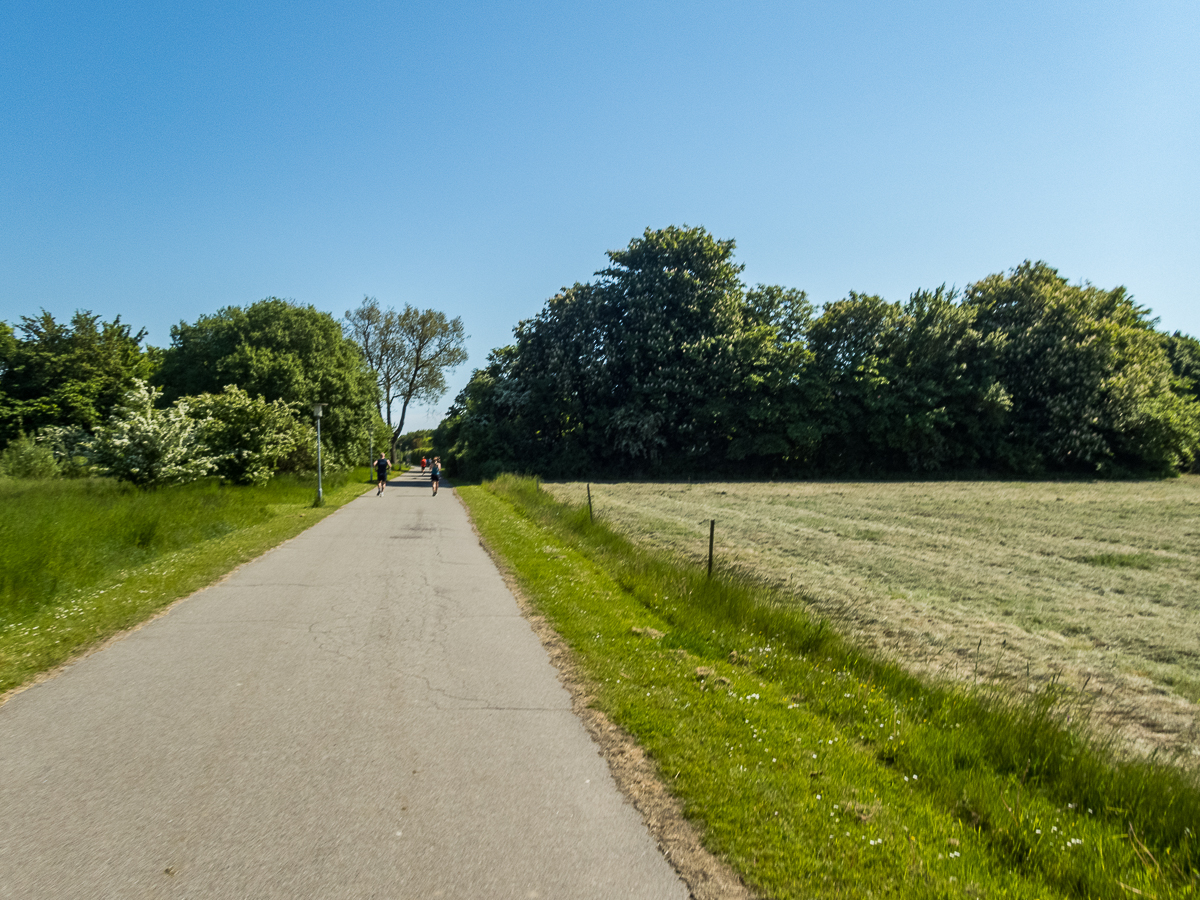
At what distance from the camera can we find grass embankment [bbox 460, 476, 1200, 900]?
3.33 m

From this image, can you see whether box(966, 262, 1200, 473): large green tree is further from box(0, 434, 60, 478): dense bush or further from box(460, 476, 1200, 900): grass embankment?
box(0, 434, 60, 478): dense bush

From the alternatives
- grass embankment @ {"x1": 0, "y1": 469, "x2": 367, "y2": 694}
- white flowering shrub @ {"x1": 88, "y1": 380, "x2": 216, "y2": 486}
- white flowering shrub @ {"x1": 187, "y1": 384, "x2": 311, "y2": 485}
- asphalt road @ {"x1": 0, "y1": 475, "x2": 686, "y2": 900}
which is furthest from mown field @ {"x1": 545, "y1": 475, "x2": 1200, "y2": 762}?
white flowering shrub @ {"x1": 88, "y1": 380, "x2": 216, "y2": 486}

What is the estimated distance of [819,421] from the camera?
48.9 metres

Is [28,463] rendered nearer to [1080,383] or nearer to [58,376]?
[58,376]

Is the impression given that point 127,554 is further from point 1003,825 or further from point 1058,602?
point 1058,602

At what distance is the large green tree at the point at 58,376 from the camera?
34.8 m

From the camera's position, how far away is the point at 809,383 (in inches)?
1903

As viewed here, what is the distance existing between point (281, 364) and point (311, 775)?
41803 millimetres

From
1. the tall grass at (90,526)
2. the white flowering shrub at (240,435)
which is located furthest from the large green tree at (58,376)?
the tall grass at (90,526)

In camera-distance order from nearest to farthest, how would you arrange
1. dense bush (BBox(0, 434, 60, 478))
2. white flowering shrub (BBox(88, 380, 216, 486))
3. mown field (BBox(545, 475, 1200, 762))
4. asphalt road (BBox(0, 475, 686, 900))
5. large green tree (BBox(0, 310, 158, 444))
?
asphalt road (BBox(0, 475, 686, 900)), mown field (BBox(545, 475, 1200, 762)), white flowering shrub (BBox(88, 380, 216, 486)), dense bush (BBox(0, 434, 60, 478)), large green tree (BBox(0, 310, 158, 444))

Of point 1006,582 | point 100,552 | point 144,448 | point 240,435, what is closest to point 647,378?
point 240,435

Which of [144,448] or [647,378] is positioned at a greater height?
[647,378]

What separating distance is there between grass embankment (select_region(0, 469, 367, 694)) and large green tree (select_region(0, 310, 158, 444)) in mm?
16879

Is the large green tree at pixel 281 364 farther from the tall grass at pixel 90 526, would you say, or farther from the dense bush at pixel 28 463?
the tall grass at pixel 90 526
